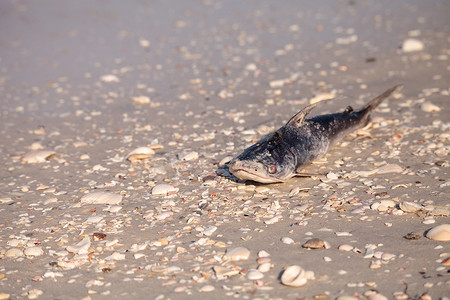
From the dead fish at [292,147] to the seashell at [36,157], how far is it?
9.64 feet

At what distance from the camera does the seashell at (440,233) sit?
15.4 ft

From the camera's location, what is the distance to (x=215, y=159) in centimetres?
691

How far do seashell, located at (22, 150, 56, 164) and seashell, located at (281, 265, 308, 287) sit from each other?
4258mm

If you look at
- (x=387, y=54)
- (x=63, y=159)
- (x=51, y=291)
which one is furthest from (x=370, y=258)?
(x=387, y=54)

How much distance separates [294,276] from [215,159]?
9.22 ft

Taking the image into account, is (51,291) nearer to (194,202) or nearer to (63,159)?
(194,202)

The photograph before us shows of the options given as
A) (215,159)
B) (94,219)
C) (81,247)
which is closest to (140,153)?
(215,159)

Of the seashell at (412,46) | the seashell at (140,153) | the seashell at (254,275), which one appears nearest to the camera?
the seashell at (254,275)

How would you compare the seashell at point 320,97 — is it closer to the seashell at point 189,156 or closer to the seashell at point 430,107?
the seashell at point 430,107

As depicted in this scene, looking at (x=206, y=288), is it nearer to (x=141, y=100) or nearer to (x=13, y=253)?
(x=13, y=253)

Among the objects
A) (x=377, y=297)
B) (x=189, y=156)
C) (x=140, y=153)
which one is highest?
(x=140, y=153)

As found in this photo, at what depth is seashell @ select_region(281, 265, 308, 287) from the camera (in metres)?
4.25

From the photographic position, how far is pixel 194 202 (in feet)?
19.2

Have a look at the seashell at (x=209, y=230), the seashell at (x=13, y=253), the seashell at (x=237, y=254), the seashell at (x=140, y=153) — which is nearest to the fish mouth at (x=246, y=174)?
the seashell at (x=209, y=230)
